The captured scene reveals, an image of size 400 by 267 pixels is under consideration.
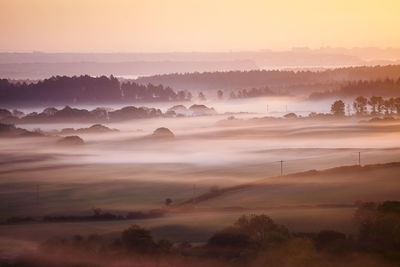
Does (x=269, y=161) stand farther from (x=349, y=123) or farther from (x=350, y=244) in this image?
(x=350, y=244)

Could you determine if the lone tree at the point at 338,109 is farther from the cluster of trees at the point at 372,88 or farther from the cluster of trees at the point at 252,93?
the cluster of trees at the point at 252,93

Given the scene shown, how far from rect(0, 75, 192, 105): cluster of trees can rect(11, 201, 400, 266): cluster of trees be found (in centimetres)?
6710

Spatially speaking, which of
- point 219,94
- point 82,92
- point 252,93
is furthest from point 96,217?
point 252,93

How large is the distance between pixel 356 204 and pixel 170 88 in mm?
106769

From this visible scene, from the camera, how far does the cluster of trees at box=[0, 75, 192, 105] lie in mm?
90562

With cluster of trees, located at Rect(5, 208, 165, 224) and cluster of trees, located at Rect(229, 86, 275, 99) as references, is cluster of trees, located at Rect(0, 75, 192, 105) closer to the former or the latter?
cluster of trees, located at Rect(229, 86, 275, 99)

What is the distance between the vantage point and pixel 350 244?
20.1 meters

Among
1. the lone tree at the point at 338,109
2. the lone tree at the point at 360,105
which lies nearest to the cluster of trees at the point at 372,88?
the lone tree at the point at 338,109

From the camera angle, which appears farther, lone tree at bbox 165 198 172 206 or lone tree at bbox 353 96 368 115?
lone tree at bbox 353 96 368 115

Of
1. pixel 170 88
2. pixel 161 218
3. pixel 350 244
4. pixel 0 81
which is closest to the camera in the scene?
pixel 350 244

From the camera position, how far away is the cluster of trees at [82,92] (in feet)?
297

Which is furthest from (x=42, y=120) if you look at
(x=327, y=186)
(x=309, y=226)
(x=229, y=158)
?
(x=309, y=226)

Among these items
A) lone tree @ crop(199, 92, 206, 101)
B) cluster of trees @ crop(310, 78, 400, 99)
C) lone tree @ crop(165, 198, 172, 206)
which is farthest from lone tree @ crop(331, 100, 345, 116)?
lone tree @ crop(165, 198, 172, 206)

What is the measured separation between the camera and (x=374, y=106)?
94.7 m
